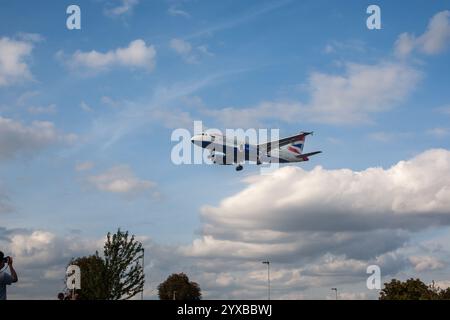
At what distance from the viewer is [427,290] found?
283ft

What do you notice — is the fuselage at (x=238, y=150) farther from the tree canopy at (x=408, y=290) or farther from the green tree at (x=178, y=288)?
the green tree at (x=178, y=288)

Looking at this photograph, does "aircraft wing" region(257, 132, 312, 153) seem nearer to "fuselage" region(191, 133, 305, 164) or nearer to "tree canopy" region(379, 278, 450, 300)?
"fuselage" region(191, 133, 305, 164)

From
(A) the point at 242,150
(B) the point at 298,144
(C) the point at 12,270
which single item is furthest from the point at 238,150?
(C) the point at 12,270

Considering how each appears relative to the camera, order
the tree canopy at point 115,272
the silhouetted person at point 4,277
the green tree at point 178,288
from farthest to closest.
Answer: the green tree at point 178,288 → the tree canopy at point 115,272 → the silhouetted person at point 4,277

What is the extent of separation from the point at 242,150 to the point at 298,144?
2318 cm

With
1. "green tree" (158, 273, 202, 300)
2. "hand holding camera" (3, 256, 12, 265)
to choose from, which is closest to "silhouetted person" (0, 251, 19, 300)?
"hand holding camera" (3, 256, 12, 265)

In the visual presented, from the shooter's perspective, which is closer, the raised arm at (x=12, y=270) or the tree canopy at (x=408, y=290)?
the raised arm at (x=12, y=270)

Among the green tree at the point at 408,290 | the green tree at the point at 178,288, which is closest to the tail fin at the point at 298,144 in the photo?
the green tree at the point at 408,290

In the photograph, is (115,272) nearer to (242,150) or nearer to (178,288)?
(242,150)

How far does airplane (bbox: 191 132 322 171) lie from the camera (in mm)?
66800

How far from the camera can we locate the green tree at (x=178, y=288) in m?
152
